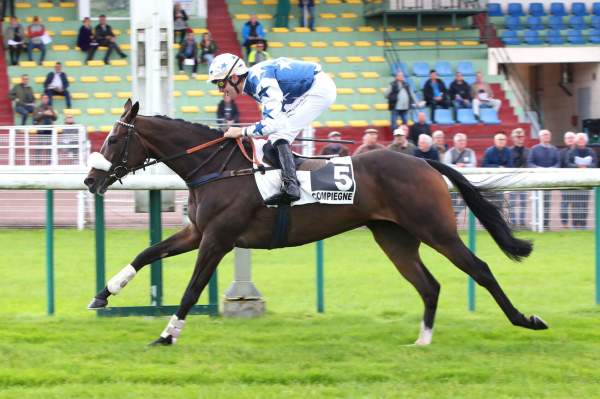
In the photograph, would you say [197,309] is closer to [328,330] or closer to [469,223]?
[328,330]

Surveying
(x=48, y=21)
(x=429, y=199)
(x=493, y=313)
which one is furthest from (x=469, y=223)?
(x=48, y=21)

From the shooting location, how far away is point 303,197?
21.8 feet

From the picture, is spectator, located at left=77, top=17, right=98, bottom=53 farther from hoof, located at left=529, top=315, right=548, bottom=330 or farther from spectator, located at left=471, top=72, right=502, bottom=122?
hoof, located at left=529, top=315, right=548, bottom=330

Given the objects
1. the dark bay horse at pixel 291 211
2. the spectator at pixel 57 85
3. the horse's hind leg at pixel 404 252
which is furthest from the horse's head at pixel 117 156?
the spectator at pixel 57 85

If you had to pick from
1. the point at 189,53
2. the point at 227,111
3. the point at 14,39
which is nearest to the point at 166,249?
the point at 227,111

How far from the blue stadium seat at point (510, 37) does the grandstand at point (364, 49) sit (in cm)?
2

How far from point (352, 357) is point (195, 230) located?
1427mm

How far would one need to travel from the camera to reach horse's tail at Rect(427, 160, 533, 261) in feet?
22.6

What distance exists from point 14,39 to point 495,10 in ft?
36.6

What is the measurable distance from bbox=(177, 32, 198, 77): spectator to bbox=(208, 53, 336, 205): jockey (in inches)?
557

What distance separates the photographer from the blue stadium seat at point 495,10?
25.2 metres

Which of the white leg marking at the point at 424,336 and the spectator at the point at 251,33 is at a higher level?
the spectator at the point at 251,33

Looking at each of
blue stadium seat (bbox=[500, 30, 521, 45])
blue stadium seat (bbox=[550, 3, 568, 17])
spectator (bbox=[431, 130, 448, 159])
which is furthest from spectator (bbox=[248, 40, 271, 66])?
blue stadium seat (bbox=[550, 3, 568, 17])

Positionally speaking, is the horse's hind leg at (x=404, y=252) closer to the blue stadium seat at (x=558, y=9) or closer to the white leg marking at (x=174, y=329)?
the white leg marking at (x=174, y=329)
